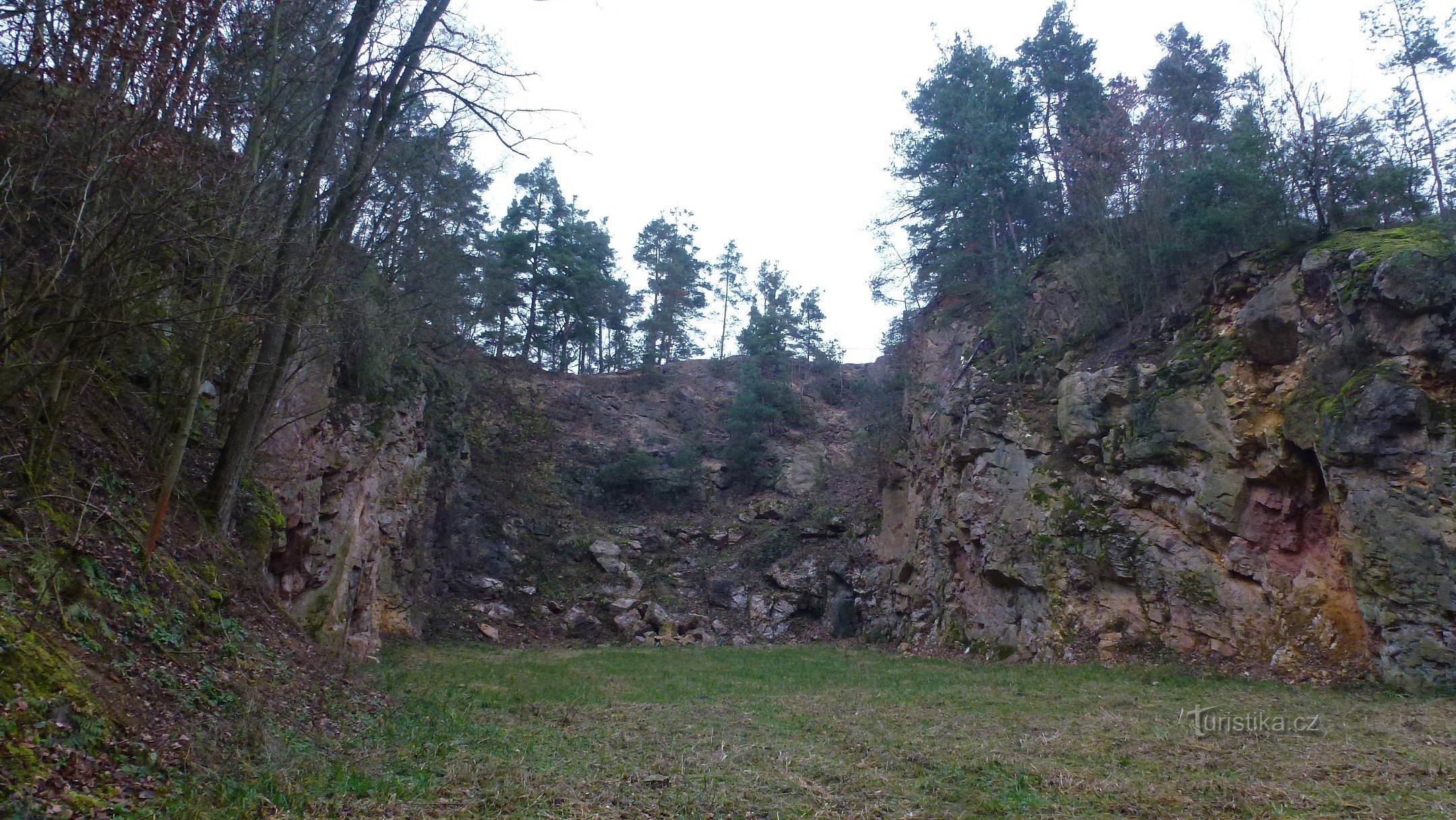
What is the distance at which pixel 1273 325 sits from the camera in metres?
12.2

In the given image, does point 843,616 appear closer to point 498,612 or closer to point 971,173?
point 498,612

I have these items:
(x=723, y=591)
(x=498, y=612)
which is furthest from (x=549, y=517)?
(x=723, y=591)

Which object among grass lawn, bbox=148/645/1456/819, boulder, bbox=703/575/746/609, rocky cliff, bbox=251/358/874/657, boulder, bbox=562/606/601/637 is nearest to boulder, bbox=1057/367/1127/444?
grass lawn, bbox=148/645/1456/819

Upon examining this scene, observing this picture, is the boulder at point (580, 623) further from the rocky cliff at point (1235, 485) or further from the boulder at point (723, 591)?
the rocky cliff at point (1235, 485)

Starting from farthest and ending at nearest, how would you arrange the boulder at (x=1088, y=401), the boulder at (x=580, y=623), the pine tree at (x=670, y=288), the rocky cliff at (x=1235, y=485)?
the pine tree at (x=670, y=288), the boulder at (x=580, y=623), the boulder at (x=1088, y=401), the rocky cliff at (x=1235, y=485)

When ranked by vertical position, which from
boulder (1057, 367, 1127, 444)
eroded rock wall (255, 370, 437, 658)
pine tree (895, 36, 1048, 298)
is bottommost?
eroded rock wall (255, 370, 437, 658)

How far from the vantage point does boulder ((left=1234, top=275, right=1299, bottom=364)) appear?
1204cm

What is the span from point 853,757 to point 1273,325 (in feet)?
36.8

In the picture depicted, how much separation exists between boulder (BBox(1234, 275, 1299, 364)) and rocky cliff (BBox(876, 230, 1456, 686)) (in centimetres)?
3

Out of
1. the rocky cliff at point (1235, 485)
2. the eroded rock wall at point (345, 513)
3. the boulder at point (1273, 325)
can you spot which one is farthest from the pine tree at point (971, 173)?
the eroded rock wall at point (345, 513)

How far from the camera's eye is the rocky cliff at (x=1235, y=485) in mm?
9805

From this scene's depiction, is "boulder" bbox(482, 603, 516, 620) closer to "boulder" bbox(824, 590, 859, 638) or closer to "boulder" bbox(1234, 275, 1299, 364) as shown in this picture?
"boulder" bbox(824, 590, 859, 638)

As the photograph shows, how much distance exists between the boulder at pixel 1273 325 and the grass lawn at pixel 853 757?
5.57 m

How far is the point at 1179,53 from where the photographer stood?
22.0 metres
